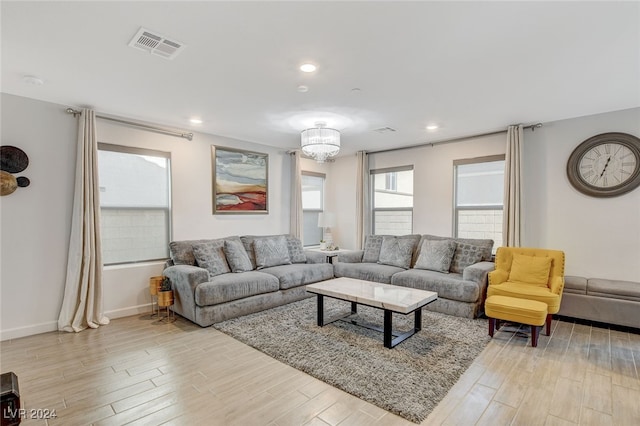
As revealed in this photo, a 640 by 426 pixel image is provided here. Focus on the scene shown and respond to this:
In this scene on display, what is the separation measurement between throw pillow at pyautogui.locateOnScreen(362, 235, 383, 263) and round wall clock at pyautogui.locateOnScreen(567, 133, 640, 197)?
284cm

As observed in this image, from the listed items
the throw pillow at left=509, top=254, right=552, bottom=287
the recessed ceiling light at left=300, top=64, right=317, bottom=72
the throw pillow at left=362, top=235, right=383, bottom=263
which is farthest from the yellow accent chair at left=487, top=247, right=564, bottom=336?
the recessed ceiling light at left=300, top=64, right=317, bottom=72

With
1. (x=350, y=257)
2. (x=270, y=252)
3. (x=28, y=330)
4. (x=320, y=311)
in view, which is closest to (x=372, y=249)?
(x=350, y=257)

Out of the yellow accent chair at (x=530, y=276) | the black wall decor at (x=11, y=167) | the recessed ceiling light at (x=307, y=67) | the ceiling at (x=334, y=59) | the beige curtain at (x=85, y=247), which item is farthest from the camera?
the beige curtain at (x=85, y=247)

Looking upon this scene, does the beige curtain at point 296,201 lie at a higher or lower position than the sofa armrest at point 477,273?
higher

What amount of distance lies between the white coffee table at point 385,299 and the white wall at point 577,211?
2.20 m

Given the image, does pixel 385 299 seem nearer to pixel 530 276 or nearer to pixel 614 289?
pixel 530 276

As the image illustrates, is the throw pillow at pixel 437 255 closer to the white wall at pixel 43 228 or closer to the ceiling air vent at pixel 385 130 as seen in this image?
the ceiling air vent at pixel 385 130

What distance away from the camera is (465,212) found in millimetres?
5176

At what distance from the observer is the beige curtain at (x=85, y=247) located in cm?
358

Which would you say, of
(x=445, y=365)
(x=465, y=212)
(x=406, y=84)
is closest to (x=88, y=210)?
(x=406, y=84)

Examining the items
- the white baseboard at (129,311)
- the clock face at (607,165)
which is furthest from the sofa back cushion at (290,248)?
the clock face at (607,165)

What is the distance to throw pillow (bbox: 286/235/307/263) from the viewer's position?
17.4 feet

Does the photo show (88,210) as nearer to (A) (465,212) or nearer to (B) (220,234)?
(B) (220,234)

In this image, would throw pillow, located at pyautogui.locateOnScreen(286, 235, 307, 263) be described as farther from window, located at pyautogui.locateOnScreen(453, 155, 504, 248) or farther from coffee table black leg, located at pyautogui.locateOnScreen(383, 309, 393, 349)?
window, located at pyautogui.locateOnScreen(453, 155, 504, 248)
